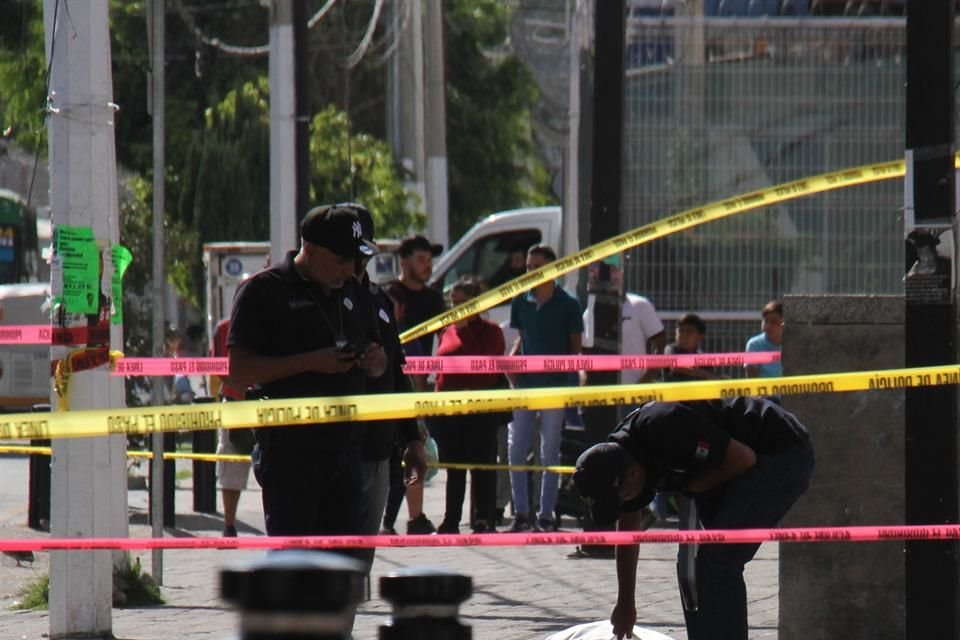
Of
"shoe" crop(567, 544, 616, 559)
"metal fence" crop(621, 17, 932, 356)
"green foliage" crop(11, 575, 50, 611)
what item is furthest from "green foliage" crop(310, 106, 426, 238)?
"green foliage" crop(11, 575, 50, 611)

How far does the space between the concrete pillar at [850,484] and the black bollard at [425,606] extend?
4.95 metres

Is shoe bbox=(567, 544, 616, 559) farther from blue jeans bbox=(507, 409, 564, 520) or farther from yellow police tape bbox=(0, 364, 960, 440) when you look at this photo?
yellow police tape bbox=(0, 364, 960, 440)

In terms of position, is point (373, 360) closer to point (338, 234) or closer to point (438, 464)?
point (338, 234)

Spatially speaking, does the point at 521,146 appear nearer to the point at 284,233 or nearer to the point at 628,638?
the point at 284,233

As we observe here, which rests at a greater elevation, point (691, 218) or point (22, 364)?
point (691, 218)

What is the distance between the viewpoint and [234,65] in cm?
3203

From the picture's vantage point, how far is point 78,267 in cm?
736

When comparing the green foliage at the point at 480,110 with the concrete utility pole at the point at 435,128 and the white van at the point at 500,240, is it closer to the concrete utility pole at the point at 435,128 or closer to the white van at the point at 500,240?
the concrete utility pole at the point at 435,128

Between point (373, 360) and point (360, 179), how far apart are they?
18230 mm

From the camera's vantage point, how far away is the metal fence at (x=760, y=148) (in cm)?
1541

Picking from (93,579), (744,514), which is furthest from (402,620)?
(93,579)

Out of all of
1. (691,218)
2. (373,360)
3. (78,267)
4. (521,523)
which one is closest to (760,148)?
(521,523)

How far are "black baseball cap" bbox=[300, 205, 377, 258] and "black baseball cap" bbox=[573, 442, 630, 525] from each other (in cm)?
94

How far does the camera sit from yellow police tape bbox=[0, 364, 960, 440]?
18.6 ft
